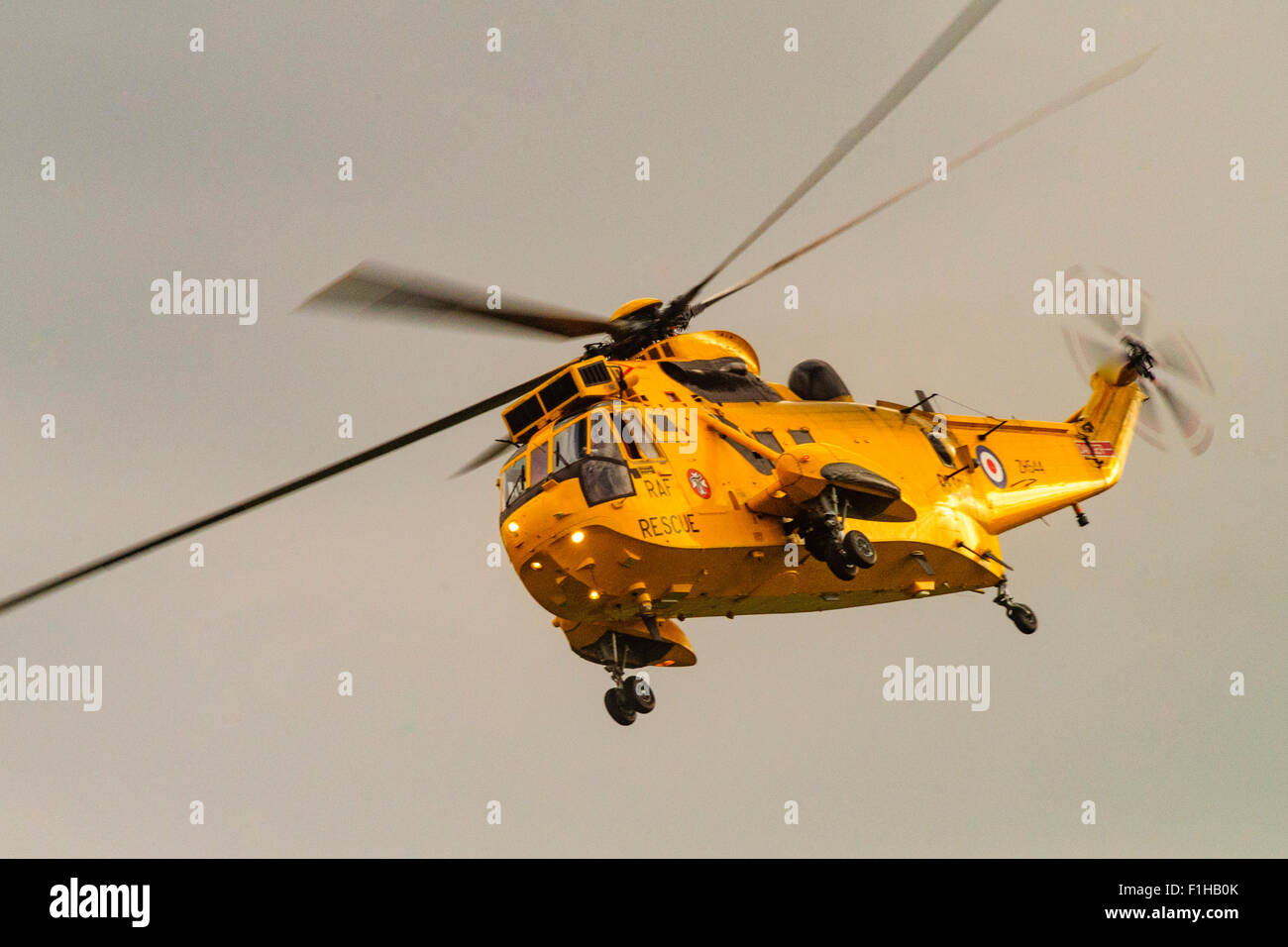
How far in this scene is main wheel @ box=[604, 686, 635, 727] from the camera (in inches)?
701

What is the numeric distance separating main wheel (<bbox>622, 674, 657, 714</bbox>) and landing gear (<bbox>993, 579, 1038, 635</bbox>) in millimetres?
6061

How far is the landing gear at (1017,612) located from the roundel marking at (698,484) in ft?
18.6

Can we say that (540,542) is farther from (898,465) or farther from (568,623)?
(898,465)

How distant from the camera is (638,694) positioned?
17672 millimetres

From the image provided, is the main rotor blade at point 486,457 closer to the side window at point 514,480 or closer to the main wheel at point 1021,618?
the side window at point 514,480

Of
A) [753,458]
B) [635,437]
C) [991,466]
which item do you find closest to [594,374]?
[635,437]

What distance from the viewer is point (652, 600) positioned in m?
17.2

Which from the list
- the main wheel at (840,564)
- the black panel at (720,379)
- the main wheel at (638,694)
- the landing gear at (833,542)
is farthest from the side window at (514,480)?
the main wheel at (840,564)

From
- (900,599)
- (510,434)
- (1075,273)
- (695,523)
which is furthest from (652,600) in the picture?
(1075,273)

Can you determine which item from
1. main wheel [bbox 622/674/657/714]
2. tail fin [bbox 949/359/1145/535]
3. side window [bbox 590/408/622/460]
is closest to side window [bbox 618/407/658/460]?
side window [bbox 590/408/622/460]

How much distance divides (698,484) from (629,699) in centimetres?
296

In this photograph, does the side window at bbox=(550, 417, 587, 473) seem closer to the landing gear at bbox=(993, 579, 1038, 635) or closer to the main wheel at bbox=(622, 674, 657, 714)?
the main wheel at bbox=(622, 674, 657, 714)

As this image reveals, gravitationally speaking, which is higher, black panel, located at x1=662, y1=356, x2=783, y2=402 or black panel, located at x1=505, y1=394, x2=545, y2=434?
black panel, located at x1=662, y1=356, x2=783, y2=402

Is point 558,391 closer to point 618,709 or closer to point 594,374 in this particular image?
point 594,374
